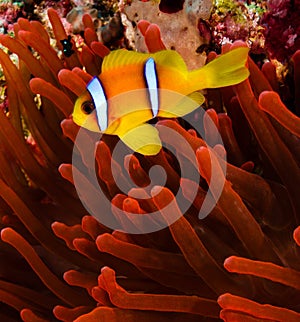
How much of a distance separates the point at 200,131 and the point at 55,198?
40 centimetres

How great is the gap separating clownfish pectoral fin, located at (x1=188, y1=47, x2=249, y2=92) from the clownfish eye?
205 mm

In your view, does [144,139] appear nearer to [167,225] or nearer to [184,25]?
[167,225]

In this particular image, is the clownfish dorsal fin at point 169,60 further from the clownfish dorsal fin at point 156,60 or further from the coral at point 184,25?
the coral at point 184,25

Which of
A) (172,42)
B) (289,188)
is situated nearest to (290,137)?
(289,188)

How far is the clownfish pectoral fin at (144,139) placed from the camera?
3.16 feet

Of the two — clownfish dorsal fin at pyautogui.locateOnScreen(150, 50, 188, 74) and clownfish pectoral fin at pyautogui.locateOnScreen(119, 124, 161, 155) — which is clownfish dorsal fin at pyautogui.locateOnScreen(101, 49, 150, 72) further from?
clownfish pectoral fin at pyautogui.locateOnScreen(119, 124, 161, 155)

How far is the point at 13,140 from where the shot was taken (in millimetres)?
1229

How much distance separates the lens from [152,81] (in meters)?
0.97

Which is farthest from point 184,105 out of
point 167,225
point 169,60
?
point 167,225

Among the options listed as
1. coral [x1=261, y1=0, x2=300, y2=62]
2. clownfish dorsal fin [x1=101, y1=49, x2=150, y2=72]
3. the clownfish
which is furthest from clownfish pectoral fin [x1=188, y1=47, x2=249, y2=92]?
coral [x1=261, y1=0, x2=300, y2=62]

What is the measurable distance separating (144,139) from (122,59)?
0.17 metres

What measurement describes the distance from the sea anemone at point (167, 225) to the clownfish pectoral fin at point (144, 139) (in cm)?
3

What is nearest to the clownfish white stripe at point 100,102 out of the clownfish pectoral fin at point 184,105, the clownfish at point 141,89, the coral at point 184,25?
the clownfish at point 141,89

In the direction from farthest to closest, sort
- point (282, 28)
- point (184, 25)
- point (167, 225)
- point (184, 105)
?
point (184, 25) → point (282, 28) → point (184, 105) → point (167, 225)
